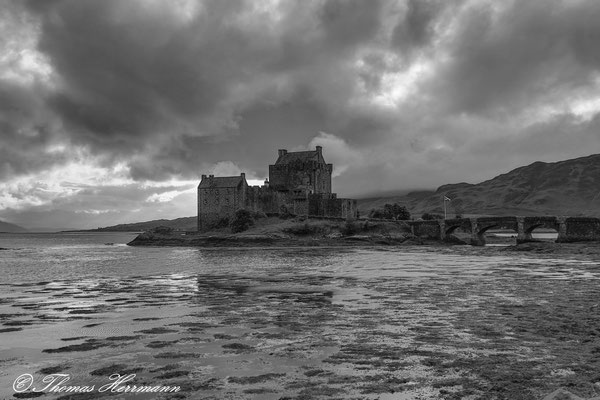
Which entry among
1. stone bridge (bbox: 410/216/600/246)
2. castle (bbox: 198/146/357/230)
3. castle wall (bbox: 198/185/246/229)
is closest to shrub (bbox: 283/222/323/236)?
castle (bbox: 198/146/357/230)

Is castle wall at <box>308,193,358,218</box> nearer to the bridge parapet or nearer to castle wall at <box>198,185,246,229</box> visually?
the bridge parapet

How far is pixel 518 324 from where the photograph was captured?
39.5 feet

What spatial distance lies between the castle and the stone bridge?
1809cm

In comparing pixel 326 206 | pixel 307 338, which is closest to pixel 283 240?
pixel 326 206

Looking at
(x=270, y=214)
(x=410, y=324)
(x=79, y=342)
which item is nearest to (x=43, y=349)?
(x=79, y=342)

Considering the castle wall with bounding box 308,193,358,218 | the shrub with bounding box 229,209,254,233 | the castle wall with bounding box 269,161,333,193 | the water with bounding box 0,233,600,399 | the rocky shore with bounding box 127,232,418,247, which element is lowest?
the water with bounding box 0,233,600,399

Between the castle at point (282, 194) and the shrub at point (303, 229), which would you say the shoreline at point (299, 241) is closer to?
the shrub at point (303, 229)

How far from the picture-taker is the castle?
94188mm

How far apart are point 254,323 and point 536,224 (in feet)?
260

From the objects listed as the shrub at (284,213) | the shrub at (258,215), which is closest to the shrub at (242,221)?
the shrub at (258,215)

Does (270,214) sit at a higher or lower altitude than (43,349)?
higher

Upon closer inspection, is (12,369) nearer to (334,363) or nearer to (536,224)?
(334,363)

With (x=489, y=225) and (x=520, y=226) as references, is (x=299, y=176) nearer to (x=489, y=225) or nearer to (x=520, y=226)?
(x=489, y=225)

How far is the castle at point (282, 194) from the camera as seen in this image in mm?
94188
